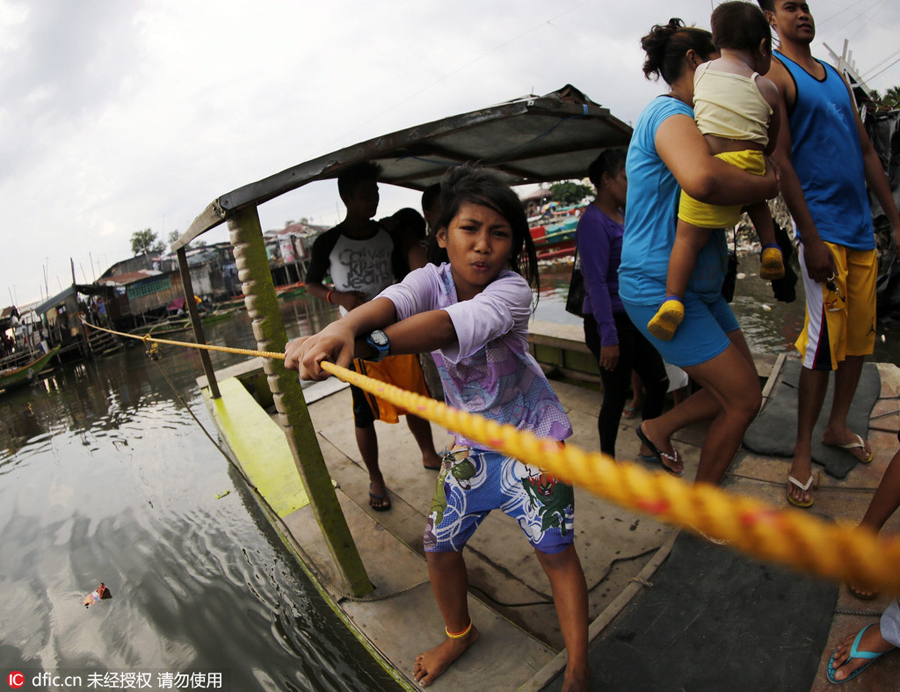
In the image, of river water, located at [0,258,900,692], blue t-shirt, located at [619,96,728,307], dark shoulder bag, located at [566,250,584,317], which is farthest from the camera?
dark shoulder bag, located at [566,250,584,317]

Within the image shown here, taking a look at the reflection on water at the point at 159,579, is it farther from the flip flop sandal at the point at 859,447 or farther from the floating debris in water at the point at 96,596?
the flip flop sandal at the point at 859,447

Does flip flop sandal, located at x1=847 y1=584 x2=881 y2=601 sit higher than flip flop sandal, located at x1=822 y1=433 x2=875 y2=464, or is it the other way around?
flip flop sandal, located at x1=822 y1=433 x2=875 y2=464

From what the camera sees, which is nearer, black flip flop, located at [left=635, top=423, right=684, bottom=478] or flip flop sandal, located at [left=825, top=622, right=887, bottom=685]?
flip flop sandal, located at [left=825, top=622, right=887, bottom=685]

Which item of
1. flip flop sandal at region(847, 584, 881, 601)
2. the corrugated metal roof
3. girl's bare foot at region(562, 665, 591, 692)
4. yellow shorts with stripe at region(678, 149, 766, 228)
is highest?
the corrugated metal roof

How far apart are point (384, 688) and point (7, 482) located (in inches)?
275

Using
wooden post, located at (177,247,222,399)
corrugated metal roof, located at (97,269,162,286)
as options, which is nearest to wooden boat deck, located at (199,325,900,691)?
wooden post, located at (177,247,222,399)

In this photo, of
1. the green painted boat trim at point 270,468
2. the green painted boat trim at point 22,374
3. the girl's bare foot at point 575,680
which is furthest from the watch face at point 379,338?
the green painted boat trim at point 22,374

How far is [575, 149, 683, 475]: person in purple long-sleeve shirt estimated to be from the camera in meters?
2.42

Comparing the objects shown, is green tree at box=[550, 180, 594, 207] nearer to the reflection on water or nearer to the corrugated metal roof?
the corrugated metal roof

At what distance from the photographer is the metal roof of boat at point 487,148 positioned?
1.64 metres

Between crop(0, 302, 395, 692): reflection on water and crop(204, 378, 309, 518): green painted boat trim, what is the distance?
47cm

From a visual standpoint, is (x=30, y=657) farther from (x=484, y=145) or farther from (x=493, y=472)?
(x=484, y=145)

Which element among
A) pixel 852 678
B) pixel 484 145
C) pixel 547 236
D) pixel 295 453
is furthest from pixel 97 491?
pixel 547 236

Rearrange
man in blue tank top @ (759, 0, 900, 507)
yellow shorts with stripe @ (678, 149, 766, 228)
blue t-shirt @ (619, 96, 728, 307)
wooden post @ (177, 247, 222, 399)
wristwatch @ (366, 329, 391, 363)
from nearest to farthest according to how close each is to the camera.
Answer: wristwatch @ (366, 329, 391, 363), yellow shorts with stripe @ (678, 149, 766, 228), blue t-shirt @ (619, 96, 728, 307), man in blue tank top @ (759, 0, 900, 507), wooden post @ (177, 247, 222, 399)
